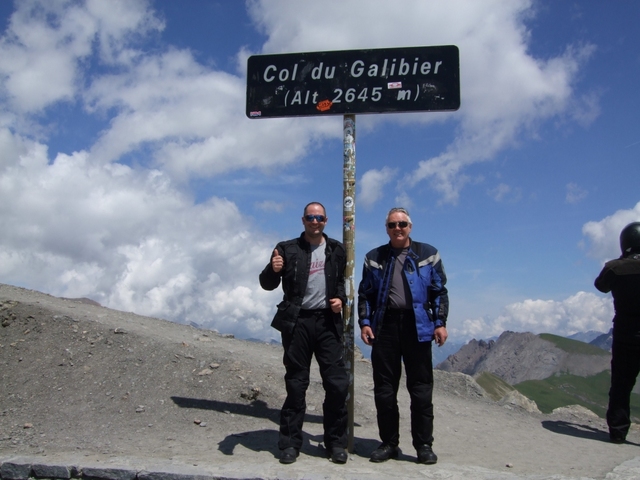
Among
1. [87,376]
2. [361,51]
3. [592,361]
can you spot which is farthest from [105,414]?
[592,361]

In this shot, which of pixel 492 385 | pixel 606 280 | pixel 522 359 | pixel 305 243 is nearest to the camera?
pixel 305 243

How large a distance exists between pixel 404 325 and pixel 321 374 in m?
0.99

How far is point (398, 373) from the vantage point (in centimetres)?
535

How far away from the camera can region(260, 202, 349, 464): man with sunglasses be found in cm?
524

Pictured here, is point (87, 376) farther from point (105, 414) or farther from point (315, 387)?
point (315, 387)

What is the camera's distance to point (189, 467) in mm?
4695

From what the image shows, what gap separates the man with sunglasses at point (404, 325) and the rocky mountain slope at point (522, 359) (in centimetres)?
5088

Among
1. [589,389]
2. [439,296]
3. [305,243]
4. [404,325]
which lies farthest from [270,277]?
[589,389]

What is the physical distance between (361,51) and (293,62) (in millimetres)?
802

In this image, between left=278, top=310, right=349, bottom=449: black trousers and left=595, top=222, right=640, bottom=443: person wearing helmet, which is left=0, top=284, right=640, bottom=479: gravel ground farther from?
left=595, top=222, right=640, bottom=443: person wearing helmet

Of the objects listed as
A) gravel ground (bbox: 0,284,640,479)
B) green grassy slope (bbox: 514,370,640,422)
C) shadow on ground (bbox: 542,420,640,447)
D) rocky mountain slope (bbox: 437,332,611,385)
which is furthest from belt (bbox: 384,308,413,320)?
rocky mountain slope (bbox: 437,332,611,385)

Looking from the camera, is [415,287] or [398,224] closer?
[415,287]

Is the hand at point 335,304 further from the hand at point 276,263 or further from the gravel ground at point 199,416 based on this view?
the gravel ground at point 199,416

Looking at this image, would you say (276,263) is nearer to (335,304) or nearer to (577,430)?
(335,304)
